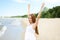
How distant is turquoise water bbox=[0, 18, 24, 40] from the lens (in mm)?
1234

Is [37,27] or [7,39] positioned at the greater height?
[37,27]

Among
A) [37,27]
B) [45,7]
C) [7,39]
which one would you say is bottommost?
[7,39]

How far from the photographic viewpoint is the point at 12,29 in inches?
49.0

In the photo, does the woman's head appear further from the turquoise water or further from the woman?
the turquoise water

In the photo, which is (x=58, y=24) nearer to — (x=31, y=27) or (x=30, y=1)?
(x=31, y=27)

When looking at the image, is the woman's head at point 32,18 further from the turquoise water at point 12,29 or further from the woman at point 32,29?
the turquoise water at point 12,29

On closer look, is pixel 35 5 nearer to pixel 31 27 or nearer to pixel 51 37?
pixel 31 27

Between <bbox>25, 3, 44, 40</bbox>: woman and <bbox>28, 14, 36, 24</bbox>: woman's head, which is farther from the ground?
<bbox>28, 14, 36, 24</bbox>: woman's head

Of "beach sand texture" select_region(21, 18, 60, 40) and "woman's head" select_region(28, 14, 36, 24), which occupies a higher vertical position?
"woman's head" select_region(28, 14, 36, 24)

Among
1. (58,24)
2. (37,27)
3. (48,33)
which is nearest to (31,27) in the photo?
(37,27)

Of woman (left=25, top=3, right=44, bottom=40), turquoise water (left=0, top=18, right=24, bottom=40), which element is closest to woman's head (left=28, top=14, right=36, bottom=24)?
woman (left=25, top=3, right=44, bottom=40)

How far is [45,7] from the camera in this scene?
1.25m

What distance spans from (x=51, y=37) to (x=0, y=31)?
1.93ft

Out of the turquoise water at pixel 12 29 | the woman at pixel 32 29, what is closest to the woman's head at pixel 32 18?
the woman at pixel 32 29
